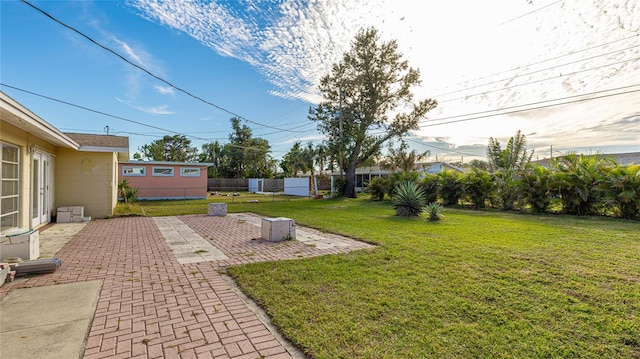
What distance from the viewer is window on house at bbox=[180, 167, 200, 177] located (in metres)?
21.7

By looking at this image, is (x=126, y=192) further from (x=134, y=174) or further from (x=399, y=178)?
(x=399, y=178)

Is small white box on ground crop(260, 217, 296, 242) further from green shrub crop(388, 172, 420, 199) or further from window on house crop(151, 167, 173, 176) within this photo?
window on house crop(151, 167, 173, 176)

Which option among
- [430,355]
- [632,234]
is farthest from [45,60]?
[632,234]

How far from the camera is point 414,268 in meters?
4.47

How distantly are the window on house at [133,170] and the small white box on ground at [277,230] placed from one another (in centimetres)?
1737

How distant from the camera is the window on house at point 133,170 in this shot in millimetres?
20266

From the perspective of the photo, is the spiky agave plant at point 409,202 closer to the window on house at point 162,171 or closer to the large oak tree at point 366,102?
the large oak tree at point 366,102

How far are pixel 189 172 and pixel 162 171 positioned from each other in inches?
67.9

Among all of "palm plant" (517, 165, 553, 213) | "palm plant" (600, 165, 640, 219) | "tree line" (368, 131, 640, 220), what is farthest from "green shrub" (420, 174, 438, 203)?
"palm plant" (600, 165, 640, 219)

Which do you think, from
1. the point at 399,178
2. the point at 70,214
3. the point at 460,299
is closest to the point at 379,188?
the point at 399,178

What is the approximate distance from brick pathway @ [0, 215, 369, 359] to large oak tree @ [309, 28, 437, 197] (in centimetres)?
1713

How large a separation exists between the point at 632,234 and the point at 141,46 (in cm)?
1518

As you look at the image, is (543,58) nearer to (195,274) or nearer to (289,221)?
(289,221)

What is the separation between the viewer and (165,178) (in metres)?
21.1
